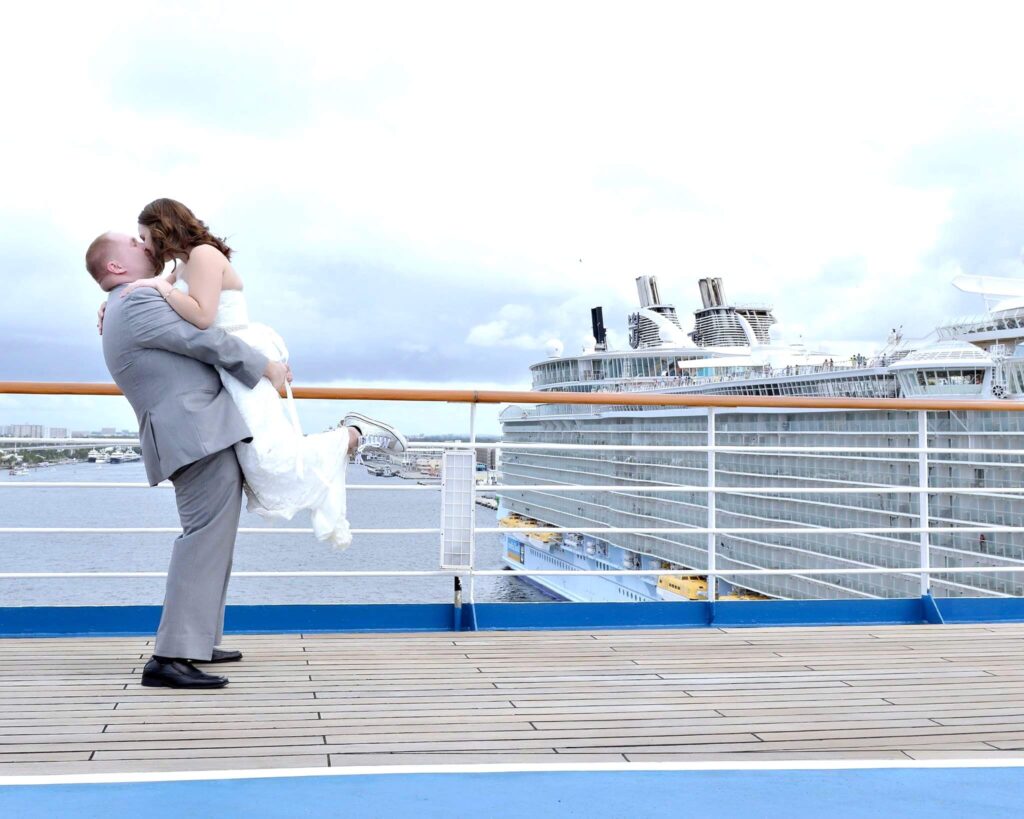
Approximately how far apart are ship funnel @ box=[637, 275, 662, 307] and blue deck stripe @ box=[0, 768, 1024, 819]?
1330 inches

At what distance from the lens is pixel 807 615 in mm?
3051

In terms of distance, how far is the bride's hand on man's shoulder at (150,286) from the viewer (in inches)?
80.5

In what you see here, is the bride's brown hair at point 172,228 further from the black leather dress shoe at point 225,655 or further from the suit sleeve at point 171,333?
the black leather dress shoe at point 225,655

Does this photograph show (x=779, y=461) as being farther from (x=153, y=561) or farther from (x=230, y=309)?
(x=230, y=309)

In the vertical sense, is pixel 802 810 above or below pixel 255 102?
below

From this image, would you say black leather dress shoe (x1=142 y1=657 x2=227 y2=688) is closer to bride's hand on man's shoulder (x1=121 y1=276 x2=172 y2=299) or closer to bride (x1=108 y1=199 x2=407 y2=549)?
bride (x1=108 y1=199 x2=407 y2=549)

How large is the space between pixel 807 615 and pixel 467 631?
→ 100 centimetres

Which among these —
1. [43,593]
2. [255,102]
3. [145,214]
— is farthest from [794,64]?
[43,593]

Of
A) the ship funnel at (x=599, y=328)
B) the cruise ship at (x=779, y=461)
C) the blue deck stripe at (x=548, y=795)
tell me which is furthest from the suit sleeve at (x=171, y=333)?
the ship funnel at (x=599, y=328)

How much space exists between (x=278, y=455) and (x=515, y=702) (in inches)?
26.6

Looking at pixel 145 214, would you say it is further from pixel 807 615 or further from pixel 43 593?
pixel 43 593

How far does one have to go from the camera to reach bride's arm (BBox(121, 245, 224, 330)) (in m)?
2.03

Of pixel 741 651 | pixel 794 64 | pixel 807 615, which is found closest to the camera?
pixel 741 651

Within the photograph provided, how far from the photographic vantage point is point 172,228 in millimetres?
2082
